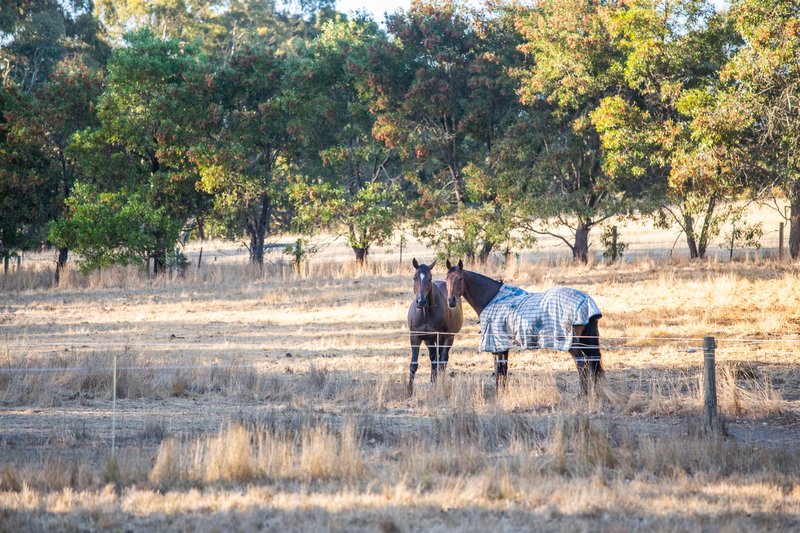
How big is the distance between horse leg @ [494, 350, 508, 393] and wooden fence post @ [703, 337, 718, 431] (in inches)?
118

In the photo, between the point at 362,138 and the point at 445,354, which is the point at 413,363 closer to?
the point at 445,354

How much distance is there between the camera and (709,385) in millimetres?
9391

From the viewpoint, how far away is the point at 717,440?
8.70 m

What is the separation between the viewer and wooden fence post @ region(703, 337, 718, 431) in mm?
9320

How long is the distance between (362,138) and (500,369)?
20.1 m

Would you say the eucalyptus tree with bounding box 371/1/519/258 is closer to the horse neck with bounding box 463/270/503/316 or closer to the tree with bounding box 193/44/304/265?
the tree with bounding box 193/44/304/265

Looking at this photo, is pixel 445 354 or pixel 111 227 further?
pixel 111 227

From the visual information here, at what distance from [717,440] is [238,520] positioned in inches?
194

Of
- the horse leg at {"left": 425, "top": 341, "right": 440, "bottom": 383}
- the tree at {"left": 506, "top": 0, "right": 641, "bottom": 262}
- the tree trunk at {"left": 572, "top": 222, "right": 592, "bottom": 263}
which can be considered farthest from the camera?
→ the tree trunk at {"left": 572, "top": 222, "right": 592, "bottom": 263}

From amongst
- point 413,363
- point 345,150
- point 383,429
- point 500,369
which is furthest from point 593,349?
point 345,150

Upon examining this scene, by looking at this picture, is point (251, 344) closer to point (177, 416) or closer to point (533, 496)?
point (177, 416)

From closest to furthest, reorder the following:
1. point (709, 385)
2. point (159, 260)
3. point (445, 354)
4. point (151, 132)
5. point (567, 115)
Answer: point (709, 385) → point (445, 354) → point (567, 115) → point (159, 260) → point (151, 132)

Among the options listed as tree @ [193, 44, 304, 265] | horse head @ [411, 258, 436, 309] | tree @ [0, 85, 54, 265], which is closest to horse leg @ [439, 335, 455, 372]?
horse head @ [411, 258, 436, 309]

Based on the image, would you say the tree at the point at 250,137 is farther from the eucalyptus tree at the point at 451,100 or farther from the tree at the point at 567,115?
the tree at the point at 567,115
